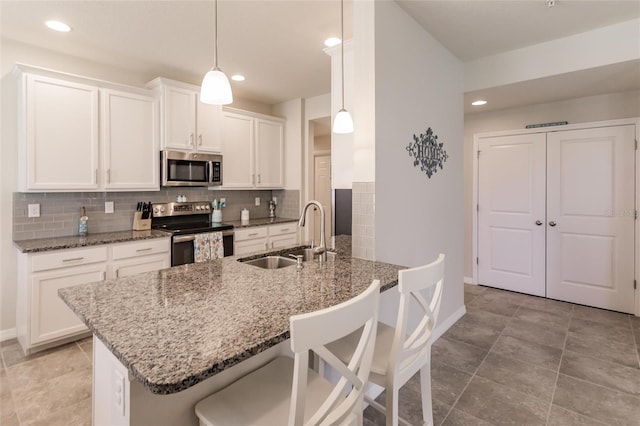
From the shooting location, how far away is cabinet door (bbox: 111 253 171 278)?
3.04 meters

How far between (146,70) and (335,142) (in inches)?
94.4

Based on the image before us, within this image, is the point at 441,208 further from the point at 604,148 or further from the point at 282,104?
the point at 282,104

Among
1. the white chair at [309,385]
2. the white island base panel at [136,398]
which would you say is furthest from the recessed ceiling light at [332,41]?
the white island base panel at [136,398]

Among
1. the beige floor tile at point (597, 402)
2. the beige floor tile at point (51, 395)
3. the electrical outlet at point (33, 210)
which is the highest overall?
the electrical outlet at point (33, 210)

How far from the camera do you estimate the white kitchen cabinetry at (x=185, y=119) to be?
3510 mm

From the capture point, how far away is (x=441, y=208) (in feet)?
9.98

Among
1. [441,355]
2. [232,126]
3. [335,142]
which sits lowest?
[441,355]

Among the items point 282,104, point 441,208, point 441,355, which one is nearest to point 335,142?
point 441,208

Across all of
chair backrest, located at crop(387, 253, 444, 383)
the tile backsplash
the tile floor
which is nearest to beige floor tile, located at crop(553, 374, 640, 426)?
the tile floor

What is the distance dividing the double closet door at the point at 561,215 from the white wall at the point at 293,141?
253cm

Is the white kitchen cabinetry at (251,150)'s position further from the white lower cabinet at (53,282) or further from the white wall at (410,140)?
the white wall at (410,140)

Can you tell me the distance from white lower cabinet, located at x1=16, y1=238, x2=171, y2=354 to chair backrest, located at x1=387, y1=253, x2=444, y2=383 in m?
2.77

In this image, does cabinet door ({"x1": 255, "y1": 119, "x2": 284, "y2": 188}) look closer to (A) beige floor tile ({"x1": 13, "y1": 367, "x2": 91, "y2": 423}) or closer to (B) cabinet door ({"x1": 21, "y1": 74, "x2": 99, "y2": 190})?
(B) cabinet door ({"x1": 21, "y1": 74, "x2": 99, "y2": 190})

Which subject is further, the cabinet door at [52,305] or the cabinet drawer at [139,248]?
the cabinet drawer at [139,248]
